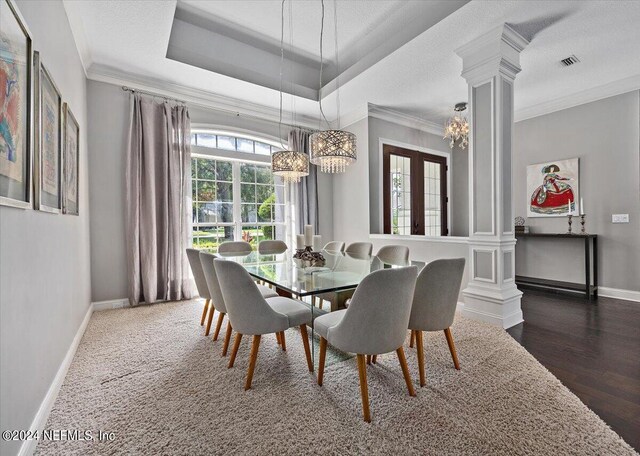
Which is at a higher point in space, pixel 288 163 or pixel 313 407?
pixel 288 163

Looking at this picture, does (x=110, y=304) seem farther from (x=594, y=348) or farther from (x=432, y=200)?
(x=432, y=200)

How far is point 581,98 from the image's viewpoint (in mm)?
4090

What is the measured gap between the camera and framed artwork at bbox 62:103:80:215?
2221 mm

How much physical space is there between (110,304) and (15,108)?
298 cm

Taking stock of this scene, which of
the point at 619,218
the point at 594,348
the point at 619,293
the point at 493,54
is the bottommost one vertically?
the point at 594,348

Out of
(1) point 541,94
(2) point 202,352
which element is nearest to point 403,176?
(1) point 541,94

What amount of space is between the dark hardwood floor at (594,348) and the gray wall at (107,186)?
14.8ft

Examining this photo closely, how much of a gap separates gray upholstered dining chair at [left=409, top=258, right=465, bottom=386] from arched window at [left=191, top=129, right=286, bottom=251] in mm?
3367

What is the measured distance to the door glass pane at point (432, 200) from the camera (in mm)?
5688

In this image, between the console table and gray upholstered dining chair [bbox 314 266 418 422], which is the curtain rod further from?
the console table

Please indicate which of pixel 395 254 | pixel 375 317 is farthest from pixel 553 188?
pixel 375 317

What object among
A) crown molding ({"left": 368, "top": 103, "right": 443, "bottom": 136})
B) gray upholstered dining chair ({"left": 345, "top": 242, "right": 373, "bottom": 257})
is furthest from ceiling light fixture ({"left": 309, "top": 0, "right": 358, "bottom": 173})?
crown molding ({"left": 368, "top": 103, "right": 443, "bottom": 136})

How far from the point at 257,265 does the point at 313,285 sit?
38.0 inches

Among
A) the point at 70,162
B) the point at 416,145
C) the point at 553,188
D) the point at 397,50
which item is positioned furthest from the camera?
the point at 416,145
